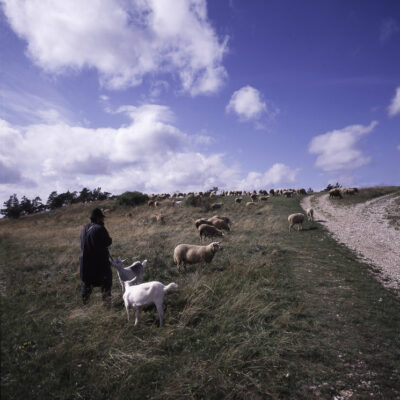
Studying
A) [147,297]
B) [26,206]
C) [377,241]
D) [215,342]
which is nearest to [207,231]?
[377,241]

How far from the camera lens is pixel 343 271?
8.18 m

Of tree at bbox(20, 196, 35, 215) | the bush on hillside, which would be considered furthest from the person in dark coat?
tree at bbox(20, 196, 35, 215)

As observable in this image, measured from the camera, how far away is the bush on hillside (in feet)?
138

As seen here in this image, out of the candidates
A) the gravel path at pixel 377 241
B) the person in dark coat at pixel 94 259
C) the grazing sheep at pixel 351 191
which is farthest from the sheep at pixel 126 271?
the grazing sheep at pixel 351 191

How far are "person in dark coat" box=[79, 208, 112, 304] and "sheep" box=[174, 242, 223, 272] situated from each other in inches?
129

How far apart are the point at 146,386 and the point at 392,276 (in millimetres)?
8761

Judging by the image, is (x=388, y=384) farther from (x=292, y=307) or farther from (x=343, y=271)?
(x=343, y=271)

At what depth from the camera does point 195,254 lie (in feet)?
28.2

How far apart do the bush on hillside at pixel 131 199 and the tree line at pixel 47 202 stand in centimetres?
2013

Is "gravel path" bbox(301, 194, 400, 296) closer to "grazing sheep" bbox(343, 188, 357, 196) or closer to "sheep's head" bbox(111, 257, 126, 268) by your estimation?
"sheep's head" bbox(111, 257, 126, 268)

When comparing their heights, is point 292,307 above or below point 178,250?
below

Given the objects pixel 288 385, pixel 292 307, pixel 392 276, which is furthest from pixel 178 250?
pixel 392 276

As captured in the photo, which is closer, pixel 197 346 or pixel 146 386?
pixel 146 386

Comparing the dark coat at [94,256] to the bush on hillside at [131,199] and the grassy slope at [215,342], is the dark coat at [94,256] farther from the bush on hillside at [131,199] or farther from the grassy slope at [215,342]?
the bush on hillside at [131,199]
